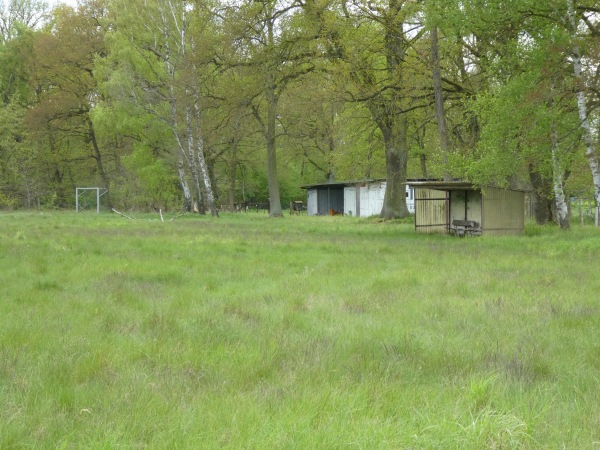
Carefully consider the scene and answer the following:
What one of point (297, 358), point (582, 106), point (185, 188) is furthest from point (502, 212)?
point (185, 188)

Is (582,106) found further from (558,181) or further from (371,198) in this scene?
(371,198)

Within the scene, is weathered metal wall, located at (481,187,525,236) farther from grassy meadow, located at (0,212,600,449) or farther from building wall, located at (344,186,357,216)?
building wall, located at (344,186,357,216)

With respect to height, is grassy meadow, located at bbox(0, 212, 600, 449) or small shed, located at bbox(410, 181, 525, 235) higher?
small shed, located at bbox(410, 181, 525, 235)

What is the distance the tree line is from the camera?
55.0 feet

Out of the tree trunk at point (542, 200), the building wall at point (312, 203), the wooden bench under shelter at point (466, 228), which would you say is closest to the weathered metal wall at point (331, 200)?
the building wall at point (312, 203)

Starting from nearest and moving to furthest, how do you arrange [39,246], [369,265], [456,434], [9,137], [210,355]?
1. [456,434]
2. [210,355]
3. [369,265]
4. [39,246]
5. [9,137]

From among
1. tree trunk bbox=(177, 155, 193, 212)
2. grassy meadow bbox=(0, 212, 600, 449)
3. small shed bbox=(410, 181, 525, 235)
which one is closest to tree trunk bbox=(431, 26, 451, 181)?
small shed bbox=(410, 181, 525, 235)

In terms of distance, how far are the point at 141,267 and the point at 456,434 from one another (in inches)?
322

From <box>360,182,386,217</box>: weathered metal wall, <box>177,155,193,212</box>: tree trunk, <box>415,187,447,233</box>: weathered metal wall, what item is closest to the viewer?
<box>415,187,447,233</box>: weathered metal wall

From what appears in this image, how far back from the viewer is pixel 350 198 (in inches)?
2120

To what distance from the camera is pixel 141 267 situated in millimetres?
10555

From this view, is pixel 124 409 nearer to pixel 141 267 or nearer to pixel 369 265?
pixel 141 267

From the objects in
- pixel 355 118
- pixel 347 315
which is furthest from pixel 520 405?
pixel 355 118

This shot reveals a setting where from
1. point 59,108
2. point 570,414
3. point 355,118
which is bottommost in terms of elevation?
point 570,414
